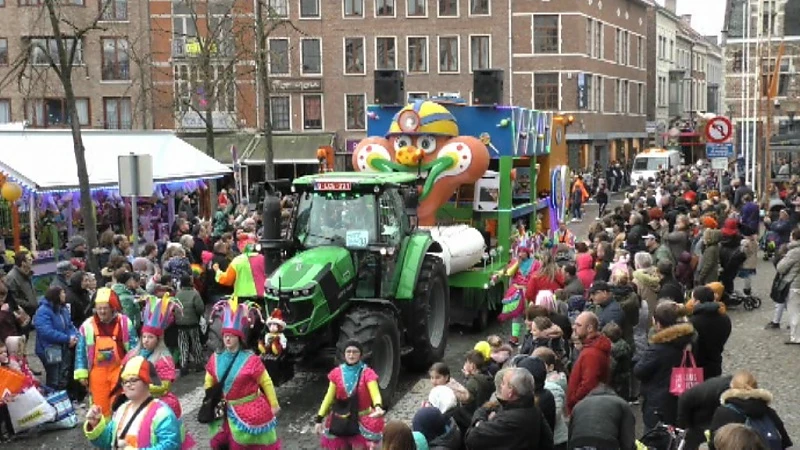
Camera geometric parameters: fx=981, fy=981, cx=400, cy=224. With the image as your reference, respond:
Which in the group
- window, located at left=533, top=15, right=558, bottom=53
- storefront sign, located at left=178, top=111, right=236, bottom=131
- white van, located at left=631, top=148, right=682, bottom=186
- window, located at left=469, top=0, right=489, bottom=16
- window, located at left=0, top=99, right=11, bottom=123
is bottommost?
white van, located at left=631, top=148, right=682, bottom=186

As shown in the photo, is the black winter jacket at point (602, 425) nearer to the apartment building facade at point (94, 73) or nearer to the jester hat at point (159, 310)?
the jester hat at point (159, 310)

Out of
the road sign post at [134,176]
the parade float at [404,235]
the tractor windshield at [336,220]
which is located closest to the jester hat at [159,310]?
the parade float at [404,235]

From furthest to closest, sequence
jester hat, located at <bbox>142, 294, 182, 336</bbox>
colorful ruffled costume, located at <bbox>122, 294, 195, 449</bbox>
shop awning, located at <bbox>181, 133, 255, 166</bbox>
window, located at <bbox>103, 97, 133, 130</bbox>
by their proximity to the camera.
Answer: shop awning, located at <bbox>181, 133, 255, 166</bbox> < window, located at <bbox>103, 97, 133, 130</bbox> < jester hat, located at <bbox>142, 294, 182, 336</bbox> < colorful ruffled costume, located at <bbox>122, 294, 195, 449</bbox>

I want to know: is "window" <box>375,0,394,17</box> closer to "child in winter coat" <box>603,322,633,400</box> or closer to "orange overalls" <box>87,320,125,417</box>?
"child in winter coat" <box>603,322,633,400</box>

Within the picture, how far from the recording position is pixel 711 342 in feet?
28.6

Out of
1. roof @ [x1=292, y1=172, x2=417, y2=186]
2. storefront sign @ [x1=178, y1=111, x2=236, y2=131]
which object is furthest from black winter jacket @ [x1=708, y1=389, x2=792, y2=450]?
storefront sign @ [x1=178, y1=111, x2=236, y2=131]

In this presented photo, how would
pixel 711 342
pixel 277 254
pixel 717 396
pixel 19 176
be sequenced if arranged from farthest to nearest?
pixel 19 176
pixel 277 254
pixel 711 342
pixel 717 396

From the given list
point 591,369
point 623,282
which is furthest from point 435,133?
point 591,369

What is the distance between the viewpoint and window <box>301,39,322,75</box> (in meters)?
49.1

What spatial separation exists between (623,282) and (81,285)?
21.7 feet

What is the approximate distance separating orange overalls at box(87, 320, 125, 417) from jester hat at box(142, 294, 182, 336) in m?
0.41

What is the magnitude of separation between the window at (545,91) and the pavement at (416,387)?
34.1 m

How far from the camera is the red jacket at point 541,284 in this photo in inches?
479

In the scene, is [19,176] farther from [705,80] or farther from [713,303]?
[705,80]
